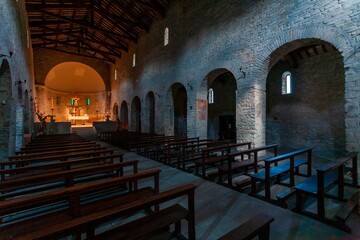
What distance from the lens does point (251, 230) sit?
1512mm

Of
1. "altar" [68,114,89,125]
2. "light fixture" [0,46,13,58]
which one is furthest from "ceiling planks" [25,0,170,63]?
"light fixture" [0,46,13,58]

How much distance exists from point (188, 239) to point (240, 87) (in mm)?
5919

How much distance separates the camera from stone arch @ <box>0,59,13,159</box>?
17.8 feet

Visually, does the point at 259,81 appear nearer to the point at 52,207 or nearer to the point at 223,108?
the point at 52,207

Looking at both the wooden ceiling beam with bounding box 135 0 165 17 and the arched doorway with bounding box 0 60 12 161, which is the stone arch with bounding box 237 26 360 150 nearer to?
the arched doorway with bounding box 0 60 12 161

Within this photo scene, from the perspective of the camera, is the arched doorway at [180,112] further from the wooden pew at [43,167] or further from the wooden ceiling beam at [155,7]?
the wooden pew at [43,167]

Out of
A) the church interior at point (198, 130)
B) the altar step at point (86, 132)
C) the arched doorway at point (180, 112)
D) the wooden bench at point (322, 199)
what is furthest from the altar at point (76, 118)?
the wooden bench at point (322, 199)

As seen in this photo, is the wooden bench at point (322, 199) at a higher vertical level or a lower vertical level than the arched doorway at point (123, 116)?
lower

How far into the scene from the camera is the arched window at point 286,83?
34.6 feet

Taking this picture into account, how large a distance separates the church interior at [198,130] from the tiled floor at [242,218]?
0.02 metres

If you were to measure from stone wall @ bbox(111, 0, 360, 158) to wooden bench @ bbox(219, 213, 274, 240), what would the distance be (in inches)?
163

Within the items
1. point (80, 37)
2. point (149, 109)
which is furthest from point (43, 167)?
point (80, 37)

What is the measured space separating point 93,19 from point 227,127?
13360 millimetres

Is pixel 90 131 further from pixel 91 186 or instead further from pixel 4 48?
pixel 91 186
